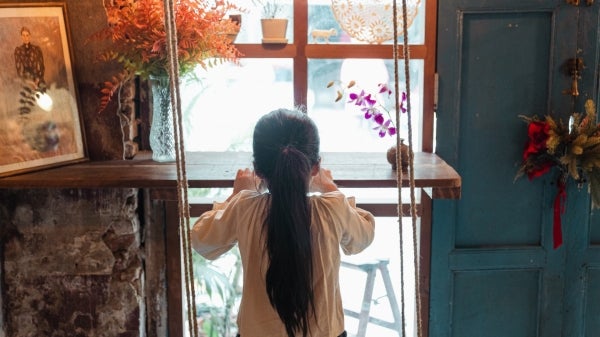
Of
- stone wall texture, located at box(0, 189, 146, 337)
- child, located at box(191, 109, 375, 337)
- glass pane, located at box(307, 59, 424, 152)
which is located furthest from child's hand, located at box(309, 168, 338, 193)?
stone wall texture, located at box(0, 189, 146, 337)

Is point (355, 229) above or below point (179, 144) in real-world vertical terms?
below

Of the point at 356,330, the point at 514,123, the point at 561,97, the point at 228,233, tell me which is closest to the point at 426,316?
the point at 356,330

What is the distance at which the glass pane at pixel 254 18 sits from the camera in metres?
2.19

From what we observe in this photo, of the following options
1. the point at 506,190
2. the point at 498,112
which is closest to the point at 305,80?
the point at 498,112

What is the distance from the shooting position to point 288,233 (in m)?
1.39

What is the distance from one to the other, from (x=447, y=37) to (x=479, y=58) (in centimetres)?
13

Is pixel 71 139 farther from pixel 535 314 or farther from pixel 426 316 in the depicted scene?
pixel 535 314

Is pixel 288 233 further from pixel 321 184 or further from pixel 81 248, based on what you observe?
pixel 81 248

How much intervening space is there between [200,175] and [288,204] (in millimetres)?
530

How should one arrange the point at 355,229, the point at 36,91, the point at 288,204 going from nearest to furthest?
the point at 288,204 → the point at 355,229 → the point at 36,91

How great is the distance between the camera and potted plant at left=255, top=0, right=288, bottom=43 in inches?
83.4

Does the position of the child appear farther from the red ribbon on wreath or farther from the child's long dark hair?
the red ribbon on wreath

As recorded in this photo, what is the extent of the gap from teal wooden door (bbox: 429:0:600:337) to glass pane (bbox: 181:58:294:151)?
0.55 m

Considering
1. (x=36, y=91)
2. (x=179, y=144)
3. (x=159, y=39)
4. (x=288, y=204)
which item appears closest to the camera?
(x=179, y=144)
